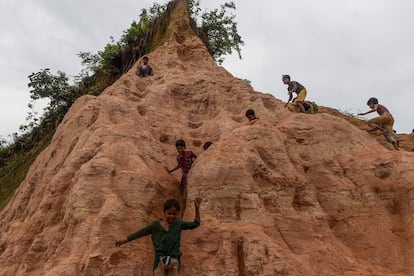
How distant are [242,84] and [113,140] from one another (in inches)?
171

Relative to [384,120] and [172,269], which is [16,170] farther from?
[384,120]

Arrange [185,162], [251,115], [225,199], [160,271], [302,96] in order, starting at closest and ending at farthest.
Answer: [160,271]
[225,199]
[185,162]
[251,115]
[302,96]

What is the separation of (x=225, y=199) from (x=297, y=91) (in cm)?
589

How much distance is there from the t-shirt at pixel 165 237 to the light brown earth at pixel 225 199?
0.49m

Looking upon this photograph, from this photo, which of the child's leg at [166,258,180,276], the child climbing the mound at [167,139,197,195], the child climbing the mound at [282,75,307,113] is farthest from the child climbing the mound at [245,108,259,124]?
the child's leg at [166,258,180,276]

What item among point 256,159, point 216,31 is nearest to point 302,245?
point 256,159

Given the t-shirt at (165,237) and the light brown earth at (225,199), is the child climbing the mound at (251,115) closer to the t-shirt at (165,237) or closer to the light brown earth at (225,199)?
the light brown earth at (225,199)

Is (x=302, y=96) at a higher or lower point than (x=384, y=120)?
higher

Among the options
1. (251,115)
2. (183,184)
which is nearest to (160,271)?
(183,184)

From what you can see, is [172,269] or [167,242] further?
[167,242]

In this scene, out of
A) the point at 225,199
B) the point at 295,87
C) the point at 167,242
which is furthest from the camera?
the point at 295,87

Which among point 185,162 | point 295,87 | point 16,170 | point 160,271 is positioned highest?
point 295,87

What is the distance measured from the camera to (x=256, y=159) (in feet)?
21.4

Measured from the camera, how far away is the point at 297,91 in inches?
434
